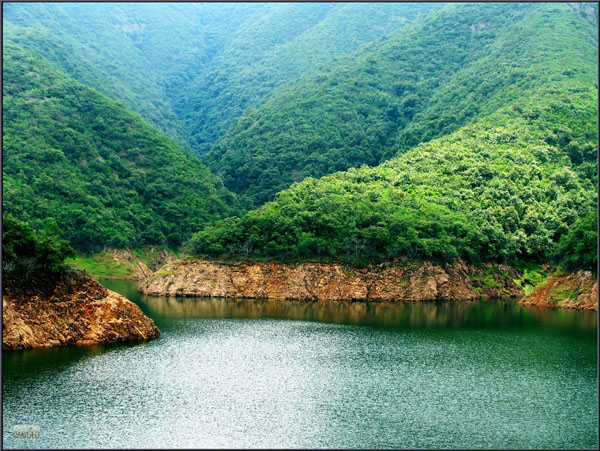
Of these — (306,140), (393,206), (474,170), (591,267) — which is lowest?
(591,267)

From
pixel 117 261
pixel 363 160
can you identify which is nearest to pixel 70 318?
pixel 117 261

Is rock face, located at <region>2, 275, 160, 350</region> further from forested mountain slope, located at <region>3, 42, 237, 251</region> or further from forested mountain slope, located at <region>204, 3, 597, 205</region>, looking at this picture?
forested mountain slope, located at <region>204, 3, 597, 205</region>

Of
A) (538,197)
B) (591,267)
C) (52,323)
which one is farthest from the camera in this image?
(538,197)

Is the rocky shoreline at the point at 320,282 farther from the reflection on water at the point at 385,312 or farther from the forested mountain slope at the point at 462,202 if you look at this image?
the reflection on water at the point at 385,312

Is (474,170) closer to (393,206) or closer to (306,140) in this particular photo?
(393,206)

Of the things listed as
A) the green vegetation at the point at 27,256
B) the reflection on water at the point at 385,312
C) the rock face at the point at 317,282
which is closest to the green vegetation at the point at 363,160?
the rock face at the point at 317,282

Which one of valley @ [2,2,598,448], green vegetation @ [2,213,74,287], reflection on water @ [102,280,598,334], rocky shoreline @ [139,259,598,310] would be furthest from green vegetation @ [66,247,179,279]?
green vegetation @ [2,213,74,287]

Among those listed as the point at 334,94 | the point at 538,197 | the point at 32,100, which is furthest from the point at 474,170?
the point at 32,100
